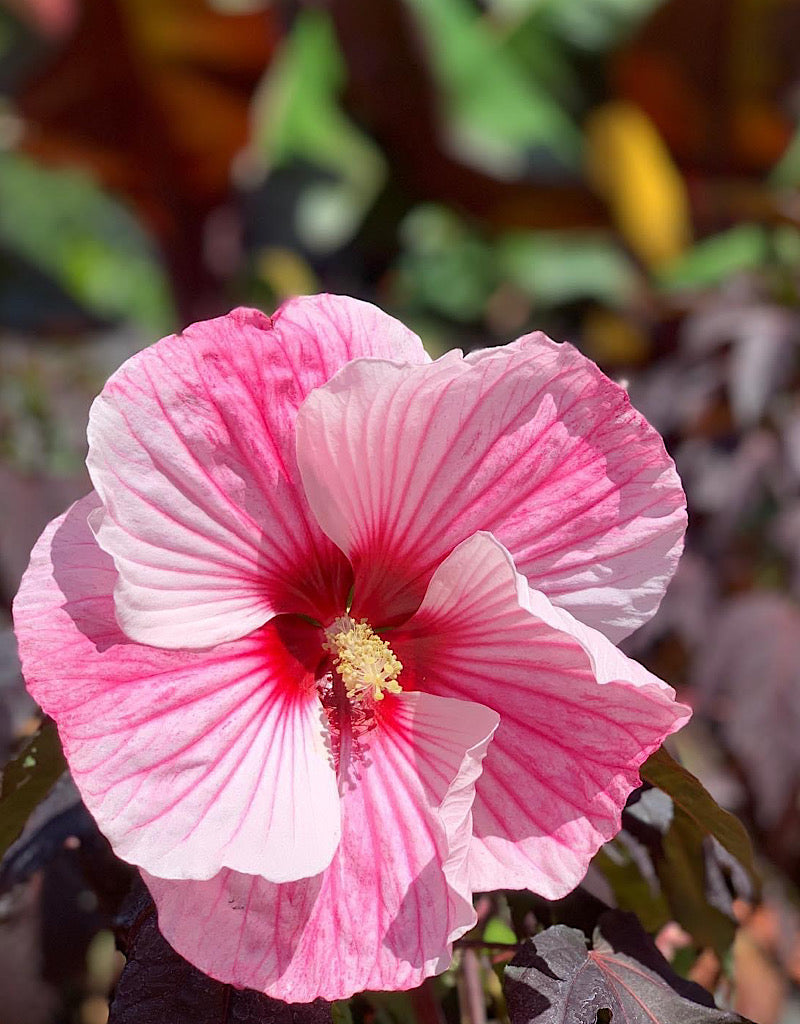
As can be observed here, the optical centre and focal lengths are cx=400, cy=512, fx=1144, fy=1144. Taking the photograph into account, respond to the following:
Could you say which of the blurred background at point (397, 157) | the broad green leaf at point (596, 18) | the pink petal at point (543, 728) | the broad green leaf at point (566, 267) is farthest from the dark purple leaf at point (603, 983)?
the broad green leaf at point (596, 18)

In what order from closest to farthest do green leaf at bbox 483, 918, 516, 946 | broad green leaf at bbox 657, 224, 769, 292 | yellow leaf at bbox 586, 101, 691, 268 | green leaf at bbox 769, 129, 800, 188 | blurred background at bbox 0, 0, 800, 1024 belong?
1. green leaf at bbox 483, 918, 516, 946
2. broad green leaf at bbox 657, 224, 769, 292
3. blurred background at bbox 0, 0, 800, 1024
4. green leaf at bbox 769, 129, 800, 188
5. yellow leaf at bbox 586, 101, 691, 268

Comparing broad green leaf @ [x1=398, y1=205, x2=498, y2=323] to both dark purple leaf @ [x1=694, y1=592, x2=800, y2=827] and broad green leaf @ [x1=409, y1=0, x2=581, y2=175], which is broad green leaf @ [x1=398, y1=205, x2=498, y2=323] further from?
dark purple leaf @ [x1=694, y1=592, x2=800, y2=827]

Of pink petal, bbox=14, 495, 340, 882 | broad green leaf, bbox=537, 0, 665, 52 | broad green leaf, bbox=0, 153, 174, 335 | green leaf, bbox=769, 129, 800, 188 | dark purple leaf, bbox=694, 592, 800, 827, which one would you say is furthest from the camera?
broad green leaf, bbox=0, 153, 174, 335

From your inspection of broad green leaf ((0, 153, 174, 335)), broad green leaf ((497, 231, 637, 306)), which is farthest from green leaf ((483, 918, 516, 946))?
broad green leaf ((0, 153, 174, 335))

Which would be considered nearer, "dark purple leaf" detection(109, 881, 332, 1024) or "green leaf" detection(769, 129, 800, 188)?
"dark purple leaf" detection(109, 881, 332, 1024)

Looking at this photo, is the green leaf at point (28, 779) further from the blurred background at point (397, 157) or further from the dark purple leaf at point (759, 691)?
the blurred background at point (397, 157)

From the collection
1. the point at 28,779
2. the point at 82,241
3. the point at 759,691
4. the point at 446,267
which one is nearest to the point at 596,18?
the point at 446,267

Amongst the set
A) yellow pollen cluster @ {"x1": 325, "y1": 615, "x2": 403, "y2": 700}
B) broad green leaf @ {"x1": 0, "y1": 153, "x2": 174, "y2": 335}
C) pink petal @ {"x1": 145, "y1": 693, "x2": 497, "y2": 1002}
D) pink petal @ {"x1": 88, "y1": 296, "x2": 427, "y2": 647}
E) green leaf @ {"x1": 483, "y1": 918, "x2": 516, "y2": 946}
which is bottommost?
broad green leaf @ {"x1": 0, "y1": 153, "x2": 174, "y2": 335}
